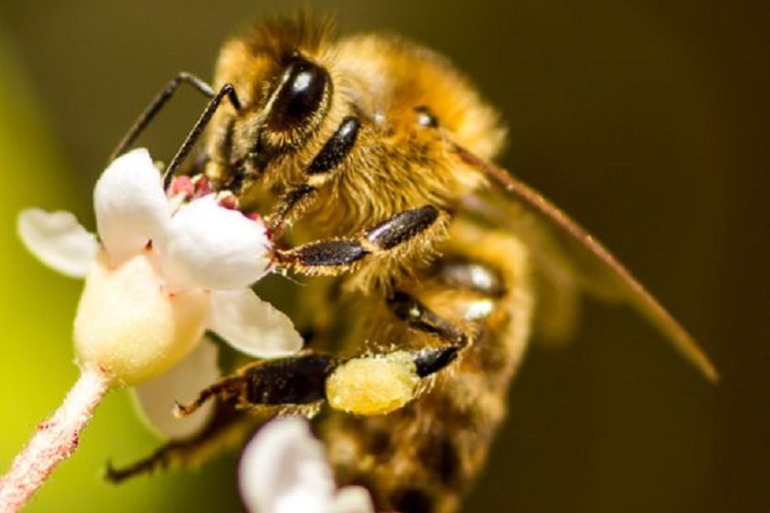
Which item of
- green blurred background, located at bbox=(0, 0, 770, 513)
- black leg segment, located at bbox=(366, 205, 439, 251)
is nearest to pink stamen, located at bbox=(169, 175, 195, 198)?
black leg segment, located at bbox=(366, 205, 439, 251)

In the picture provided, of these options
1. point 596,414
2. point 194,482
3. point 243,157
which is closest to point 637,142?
point 596,414

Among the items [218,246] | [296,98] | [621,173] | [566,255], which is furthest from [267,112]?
[621,173]

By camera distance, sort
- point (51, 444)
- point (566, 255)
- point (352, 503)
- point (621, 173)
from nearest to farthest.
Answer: point (51, 444), point (352, 503), point (566, 255), point (621, 173)

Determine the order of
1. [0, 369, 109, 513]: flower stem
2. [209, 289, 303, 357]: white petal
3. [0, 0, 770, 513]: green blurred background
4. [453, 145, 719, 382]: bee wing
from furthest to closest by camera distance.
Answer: [0, 0, 770, 513]: green blurred background
[453, 145, 719, 382]: bee wing
[209, 289, 303, 357]: white petal
[0, 369, 109, 513]: flower stem

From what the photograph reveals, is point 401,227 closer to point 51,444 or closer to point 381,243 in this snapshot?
point 381,243

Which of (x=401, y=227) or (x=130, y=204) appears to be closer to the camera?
(x=130, y=204)

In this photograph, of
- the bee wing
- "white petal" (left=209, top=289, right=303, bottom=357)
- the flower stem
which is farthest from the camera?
the bee wing

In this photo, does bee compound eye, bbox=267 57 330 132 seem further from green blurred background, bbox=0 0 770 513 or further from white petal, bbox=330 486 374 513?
green blurred background, bbox=0 0 770 513
